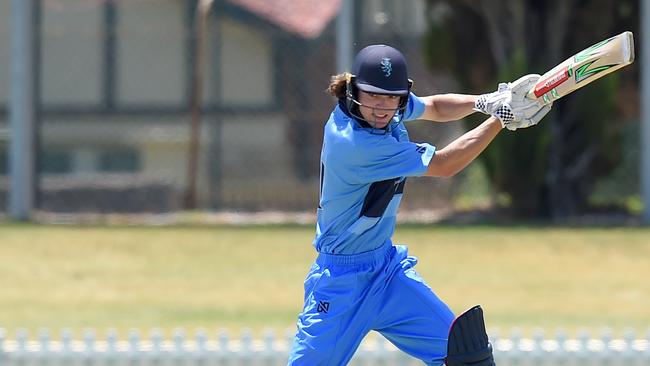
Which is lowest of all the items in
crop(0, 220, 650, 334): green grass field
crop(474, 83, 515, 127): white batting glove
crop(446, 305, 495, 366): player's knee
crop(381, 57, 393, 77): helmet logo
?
Answer: crop(0, 220, 650, 334): green grass field

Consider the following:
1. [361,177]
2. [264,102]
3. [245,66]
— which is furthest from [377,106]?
[245,66]

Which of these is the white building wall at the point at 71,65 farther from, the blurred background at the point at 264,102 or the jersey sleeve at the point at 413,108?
the jersey sleeve at the point at 413,108

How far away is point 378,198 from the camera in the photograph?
6.33m

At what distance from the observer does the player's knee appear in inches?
246

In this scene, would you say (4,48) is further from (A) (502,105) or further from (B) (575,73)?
(B) (575,73)

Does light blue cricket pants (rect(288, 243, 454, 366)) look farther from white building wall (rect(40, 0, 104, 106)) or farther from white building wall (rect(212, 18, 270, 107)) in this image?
white building wall (rect(40, 0, 104, 106))

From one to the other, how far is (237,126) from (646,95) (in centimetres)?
509

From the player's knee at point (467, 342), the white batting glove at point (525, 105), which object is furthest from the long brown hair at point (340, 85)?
the player's knee at point (467, 342)

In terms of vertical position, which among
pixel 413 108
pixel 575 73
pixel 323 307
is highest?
pixel 575 73

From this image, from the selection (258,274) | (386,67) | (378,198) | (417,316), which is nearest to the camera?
(386,67)

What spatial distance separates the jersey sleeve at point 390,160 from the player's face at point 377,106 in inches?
4.1

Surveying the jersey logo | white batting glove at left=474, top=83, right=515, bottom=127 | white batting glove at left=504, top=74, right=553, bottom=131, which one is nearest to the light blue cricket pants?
the jersey logo

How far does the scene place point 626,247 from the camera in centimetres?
1304

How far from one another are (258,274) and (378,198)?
239 inches
